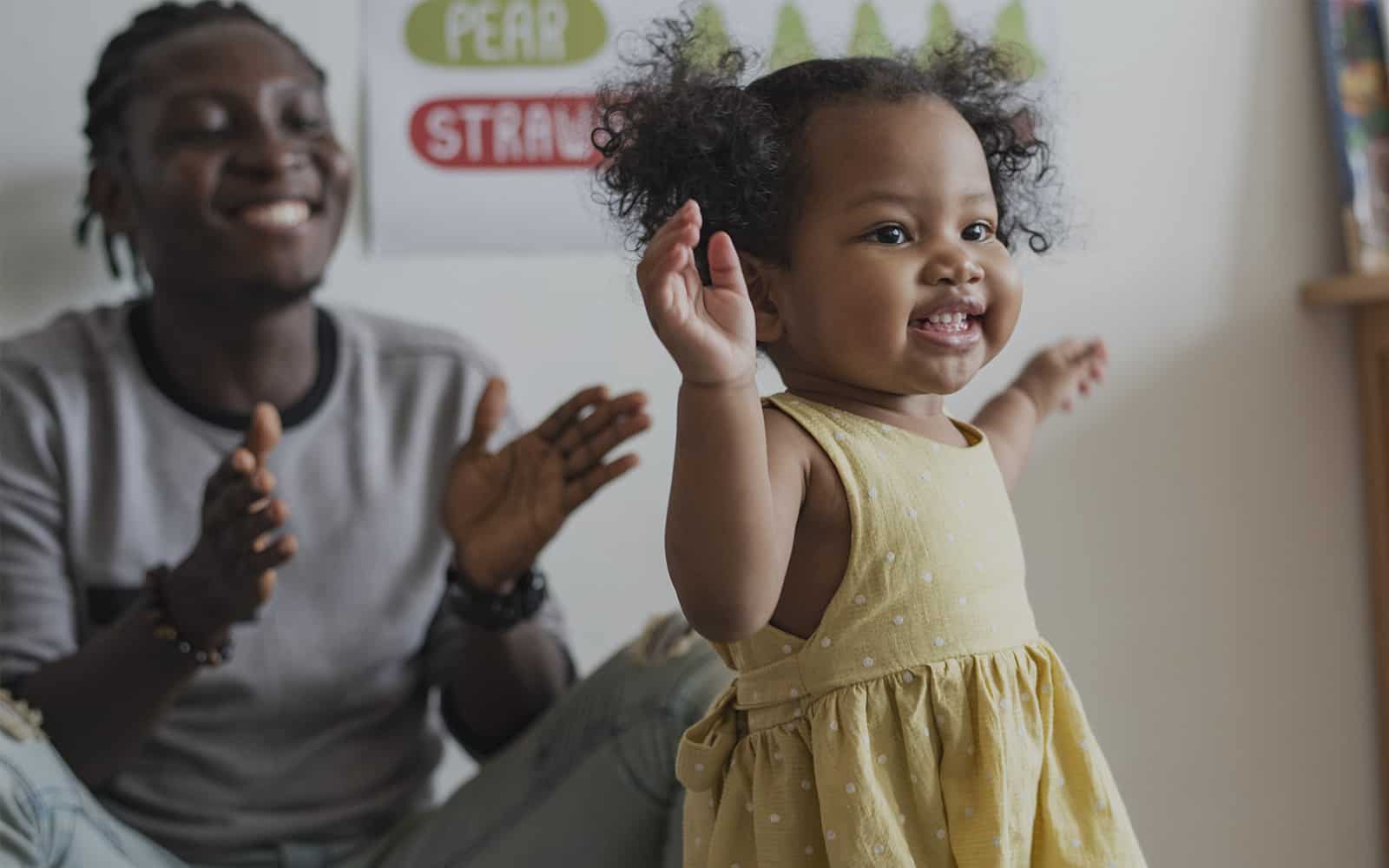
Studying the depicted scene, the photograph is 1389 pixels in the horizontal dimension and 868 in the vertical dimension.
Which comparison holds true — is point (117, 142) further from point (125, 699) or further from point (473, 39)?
point (125, 699)

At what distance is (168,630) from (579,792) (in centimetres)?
34

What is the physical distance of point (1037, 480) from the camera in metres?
1.61

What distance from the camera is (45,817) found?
100cm

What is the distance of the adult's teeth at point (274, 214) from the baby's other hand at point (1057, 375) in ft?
2.10

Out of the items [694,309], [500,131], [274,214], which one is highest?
[500,131]

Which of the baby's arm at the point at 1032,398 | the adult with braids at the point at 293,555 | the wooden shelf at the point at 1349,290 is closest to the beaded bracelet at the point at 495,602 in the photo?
the adult with braids at the point at 293,555

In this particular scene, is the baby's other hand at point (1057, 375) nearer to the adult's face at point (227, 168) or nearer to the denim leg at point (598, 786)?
the denim leg at point (598, 786)

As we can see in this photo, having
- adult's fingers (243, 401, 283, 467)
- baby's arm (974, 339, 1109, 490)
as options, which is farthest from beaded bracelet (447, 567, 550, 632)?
baby's arm (974, 339, 1109, 490)

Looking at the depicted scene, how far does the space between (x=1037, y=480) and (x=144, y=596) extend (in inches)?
36.4

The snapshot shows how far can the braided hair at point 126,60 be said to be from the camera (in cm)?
132

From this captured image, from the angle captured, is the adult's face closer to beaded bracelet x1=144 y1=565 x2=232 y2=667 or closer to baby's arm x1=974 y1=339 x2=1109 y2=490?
beaded bracelet x1=144 y1=565 x2=232 y2=667

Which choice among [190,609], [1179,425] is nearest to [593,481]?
[190,609]

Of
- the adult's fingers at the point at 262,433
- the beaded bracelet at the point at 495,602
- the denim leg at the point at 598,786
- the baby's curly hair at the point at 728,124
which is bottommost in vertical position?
the denim leg at the point at 598,786

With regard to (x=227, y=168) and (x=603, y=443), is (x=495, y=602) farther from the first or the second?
(x=227, y=168)
